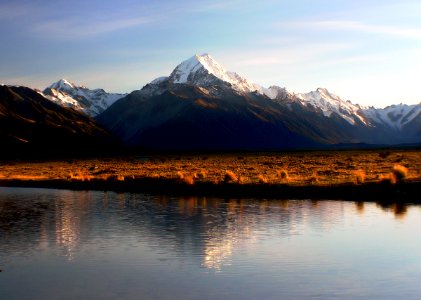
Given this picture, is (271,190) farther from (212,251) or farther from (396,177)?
(212,251)

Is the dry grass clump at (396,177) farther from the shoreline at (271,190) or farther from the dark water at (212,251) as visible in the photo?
the dark water at (212,251)

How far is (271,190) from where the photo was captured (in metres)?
50.9

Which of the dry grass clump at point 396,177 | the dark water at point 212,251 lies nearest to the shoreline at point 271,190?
the dry grass clump at point 396,177

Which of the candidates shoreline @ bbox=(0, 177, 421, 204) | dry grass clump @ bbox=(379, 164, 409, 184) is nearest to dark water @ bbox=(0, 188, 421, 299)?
shoreline @ bbox=(0, 177, 421, 204)

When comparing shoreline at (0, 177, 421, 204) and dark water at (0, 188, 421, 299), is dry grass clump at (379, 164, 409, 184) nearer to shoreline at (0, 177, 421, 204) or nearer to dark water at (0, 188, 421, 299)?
shoreline at (0, 177, 421, 204)

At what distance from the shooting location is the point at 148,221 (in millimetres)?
36000

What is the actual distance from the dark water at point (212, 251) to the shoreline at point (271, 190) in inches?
167

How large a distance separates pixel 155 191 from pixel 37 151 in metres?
147

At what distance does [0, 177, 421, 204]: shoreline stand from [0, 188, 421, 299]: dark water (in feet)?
13.9

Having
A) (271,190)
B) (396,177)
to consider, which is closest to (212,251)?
(271,190)

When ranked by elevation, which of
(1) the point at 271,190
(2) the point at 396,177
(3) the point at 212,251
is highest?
(2) the point at 396,177

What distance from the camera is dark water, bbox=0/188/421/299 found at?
66.8ft

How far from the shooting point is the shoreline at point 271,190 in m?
46.7

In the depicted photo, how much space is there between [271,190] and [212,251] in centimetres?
2487
